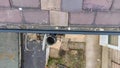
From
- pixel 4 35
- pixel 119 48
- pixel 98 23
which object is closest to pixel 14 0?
pixel 98 23

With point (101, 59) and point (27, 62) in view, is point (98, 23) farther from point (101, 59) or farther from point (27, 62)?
point (101, 59)

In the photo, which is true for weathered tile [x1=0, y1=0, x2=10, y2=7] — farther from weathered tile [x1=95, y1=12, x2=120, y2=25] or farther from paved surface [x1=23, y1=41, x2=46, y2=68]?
paved surface [x1=23, y1=41, x2=46, y2=68]

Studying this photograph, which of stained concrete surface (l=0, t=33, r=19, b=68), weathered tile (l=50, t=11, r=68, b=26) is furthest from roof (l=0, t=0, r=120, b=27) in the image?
stained concrete surface (l=0, t=33, r=19, b=68)

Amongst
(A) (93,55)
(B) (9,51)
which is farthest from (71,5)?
(A) (93,55)

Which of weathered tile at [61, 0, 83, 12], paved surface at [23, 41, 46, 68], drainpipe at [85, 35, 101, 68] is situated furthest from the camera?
drainpipe at [85, 35, 101, 68]

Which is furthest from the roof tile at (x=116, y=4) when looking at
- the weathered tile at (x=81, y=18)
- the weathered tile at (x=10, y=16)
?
the weathered tile at (x=10, y=16)

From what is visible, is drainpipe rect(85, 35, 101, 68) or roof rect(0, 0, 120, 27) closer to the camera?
roof rect(0, 0, 120, 27)

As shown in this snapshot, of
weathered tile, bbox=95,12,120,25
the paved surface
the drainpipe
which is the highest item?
weathered tile, bbox=95,12,120,25
